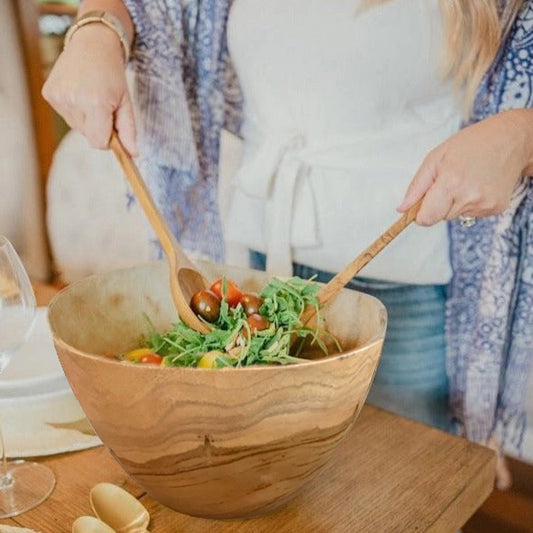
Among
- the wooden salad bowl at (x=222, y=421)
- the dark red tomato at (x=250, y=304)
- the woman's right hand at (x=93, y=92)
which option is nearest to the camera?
the wooden salad bowl at (x=222, y=421)

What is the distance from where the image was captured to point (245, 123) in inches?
54.8

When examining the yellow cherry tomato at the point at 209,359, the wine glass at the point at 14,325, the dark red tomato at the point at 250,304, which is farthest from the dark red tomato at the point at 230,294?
the wine glass at the point at 14,325

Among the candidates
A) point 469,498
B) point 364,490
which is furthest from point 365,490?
point 469,498

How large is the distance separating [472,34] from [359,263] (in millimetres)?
506

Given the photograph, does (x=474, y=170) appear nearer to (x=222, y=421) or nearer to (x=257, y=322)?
(x=257, y=322)

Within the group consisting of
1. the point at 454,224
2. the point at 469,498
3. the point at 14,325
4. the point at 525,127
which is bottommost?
the point at 469,498

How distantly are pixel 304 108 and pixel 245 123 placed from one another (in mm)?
216

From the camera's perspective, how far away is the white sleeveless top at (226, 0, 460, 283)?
112 centimetres

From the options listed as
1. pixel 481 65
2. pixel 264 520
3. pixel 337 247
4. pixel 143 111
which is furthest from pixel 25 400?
pixel 481 65

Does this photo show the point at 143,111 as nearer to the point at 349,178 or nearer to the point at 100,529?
the point at 349,178

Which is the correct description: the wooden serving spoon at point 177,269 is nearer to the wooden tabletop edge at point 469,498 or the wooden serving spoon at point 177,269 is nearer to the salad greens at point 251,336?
the salad greens at point 251,336

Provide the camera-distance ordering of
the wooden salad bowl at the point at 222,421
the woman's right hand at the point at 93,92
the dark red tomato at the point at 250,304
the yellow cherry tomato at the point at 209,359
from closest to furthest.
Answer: the wooden salad bowl at the point at 222,421 → the yellow cherry tomato at the point at 209,359 → the dark red tomato at the point at 250,304 → the woman's right hand at the point at 93,92

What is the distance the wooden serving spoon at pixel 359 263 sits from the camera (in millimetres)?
811

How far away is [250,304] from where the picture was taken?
84 centimetres
